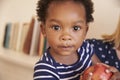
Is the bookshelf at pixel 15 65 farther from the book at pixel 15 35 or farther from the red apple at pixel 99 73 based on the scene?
the red apple at pixel 99 73

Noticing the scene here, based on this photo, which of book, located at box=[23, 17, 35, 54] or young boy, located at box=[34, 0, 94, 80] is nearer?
young boy, located at box=[34, 0, 94, 80]

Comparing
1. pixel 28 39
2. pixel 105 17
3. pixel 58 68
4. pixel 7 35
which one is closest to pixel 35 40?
pixel 28 39

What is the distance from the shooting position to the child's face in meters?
0.71

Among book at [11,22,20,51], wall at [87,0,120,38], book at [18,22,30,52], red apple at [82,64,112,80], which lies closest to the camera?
red apple at [82,64,112,80]

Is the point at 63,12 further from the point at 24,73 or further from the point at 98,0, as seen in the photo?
the point at 24,73

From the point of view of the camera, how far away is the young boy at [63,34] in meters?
0.72

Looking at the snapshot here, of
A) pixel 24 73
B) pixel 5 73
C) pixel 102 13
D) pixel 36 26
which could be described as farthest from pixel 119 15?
pixel 5 73

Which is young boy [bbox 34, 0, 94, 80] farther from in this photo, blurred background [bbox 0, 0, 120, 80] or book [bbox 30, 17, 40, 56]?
book [bbox 30, 17, 40, 56]

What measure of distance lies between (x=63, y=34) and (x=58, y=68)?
0.12 m

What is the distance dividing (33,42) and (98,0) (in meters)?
0.52

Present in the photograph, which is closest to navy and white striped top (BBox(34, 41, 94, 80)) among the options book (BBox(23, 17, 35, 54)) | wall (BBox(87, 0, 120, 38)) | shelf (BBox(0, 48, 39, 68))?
wall (BBox(87, 0, 120, 38))

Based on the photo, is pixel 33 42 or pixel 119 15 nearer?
pixel 119 15

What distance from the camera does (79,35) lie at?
736 mm

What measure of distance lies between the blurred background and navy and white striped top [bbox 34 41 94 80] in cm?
32
